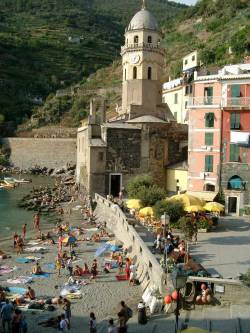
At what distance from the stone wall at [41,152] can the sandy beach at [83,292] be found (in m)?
47.7

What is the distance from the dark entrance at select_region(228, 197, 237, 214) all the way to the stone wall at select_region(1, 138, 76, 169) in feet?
144

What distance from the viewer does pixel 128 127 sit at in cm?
3934

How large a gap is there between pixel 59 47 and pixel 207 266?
121226mm

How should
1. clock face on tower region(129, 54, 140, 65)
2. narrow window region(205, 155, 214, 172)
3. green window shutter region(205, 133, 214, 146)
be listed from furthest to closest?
clock face on tower region(129, 54, 140, 65), narrow window region(205, 155, 214, 172), green window shutter region(205, 133, 214, 146)

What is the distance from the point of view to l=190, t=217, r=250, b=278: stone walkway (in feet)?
63.5

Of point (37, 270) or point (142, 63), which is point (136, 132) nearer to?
point (142, 63)

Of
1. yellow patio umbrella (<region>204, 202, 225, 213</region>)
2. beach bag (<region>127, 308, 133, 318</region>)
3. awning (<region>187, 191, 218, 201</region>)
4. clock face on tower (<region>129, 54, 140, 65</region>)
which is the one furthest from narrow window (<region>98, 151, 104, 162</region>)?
beach bag (<region>127, 308, 133, 318</region>)

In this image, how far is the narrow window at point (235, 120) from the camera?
31.8 m

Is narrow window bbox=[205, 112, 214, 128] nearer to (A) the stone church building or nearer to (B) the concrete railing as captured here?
(A) the stone church building

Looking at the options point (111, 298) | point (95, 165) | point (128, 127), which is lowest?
point (111, 298)

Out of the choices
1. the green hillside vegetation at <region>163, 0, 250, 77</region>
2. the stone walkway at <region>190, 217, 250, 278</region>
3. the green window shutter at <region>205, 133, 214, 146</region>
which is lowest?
the stone walkway at <region>190, 217, 250, 278</region>

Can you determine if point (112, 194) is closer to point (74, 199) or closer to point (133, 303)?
point (74, 199)

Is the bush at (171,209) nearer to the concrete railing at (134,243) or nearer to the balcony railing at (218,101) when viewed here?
the concrete railing at (134,243)

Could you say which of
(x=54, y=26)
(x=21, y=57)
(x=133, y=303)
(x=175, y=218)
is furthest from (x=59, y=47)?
(x=133, y=303)
